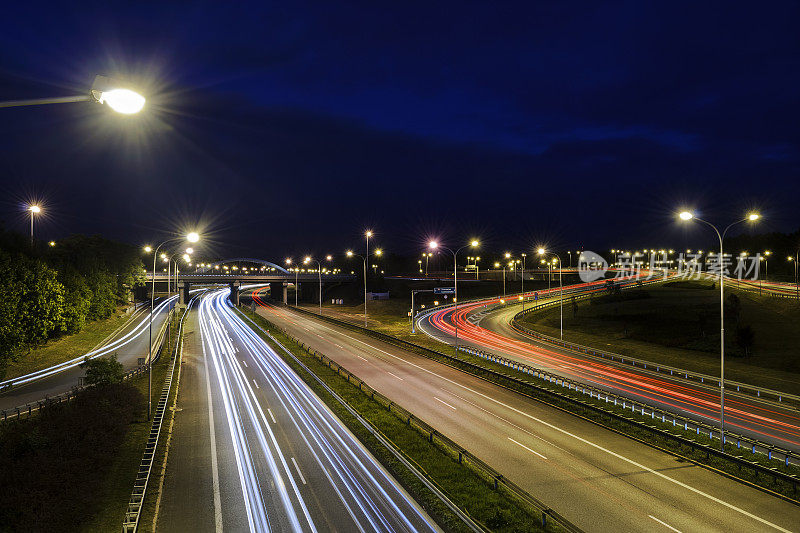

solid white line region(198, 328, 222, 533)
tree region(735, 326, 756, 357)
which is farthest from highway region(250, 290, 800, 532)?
tree region(735, 326, 756, 357)

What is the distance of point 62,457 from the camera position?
2220 cm

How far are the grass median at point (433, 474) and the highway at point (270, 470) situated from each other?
486mm

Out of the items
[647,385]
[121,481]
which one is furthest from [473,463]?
[647,385]

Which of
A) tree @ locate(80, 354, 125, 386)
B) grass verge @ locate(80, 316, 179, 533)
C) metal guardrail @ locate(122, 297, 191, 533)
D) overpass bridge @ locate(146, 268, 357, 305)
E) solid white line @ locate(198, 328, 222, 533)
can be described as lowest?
grass verge @ locate(80, 316, 179, 533)

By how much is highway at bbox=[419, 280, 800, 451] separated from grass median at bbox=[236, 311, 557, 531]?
17.7 meters

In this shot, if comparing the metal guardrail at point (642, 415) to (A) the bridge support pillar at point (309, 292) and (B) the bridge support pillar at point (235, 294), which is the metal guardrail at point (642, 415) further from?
(A) the bridge support pillar at point (309, 292)

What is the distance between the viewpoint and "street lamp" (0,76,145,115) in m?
5.11

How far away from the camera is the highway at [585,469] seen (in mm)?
16734

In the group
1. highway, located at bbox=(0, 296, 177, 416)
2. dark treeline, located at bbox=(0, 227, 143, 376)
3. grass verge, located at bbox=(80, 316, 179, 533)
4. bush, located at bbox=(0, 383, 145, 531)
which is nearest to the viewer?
grass verge, located at bbox=(80, 316, 179, 533)

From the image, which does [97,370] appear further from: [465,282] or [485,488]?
[465,282]

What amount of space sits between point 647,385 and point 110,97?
138 ft

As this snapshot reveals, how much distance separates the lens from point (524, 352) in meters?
53.1

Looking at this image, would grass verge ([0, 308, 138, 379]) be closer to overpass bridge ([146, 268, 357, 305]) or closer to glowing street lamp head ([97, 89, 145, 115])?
overpass bridge ([146, 268, 357, 305])

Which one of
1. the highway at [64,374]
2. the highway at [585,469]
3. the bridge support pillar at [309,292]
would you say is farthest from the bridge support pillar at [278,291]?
the highway at [585,469]
